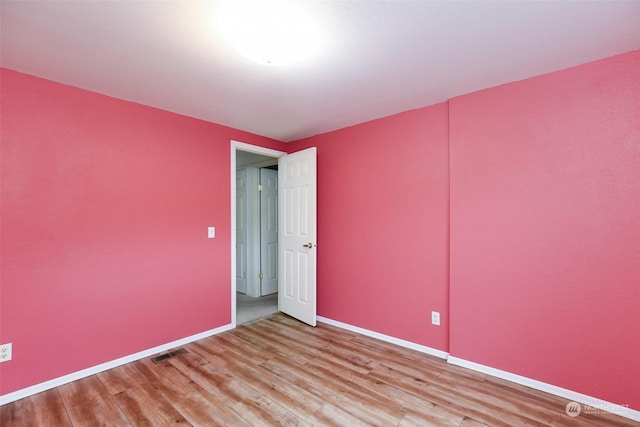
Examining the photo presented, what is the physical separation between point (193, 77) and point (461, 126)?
7.01 ft

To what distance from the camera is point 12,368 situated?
189 cm

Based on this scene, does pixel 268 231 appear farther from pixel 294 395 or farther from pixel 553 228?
pixel 553 228

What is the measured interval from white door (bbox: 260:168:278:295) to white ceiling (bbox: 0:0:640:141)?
80.3 inches

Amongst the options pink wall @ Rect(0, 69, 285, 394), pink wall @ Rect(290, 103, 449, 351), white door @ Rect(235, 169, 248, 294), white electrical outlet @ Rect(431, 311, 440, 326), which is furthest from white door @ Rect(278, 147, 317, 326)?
white electrical outlet @ Rect(431, 311, 440, 326)

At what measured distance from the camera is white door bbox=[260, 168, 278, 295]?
441 centimetres

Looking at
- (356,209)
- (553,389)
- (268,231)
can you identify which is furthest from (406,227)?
(268,231)

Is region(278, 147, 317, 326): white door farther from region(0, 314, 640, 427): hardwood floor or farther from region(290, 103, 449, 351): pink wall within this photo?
region(0, 314, 640, 427): hardwood floor

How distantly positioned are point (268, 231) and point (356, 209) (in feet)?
6.28

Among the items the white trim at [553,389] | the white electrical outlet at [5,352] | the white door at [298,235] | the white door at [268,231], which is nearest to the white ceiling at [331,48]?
the white door at [298,235]

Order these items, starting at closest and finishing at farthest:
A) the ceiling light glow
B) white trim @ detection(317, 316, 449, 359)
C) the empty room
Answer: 1. the ceiling light glow
2. the empty room
3. white trim @ detection(317, 316, 449, 359)

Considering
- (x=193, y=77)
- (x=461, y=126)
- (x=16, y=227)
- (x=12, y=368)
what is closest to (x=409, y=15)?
(x=461, y=126)

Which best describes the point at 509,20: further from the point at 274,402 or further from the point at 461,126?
the point at 274,402

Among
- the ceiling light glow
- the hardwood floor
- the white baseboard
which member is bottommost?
the hardwood floor

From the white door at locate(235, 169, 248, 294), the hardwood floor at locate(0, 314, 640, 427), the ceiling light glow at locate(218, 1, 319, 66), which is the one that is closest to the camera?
the ceiling light glow at locate(218, 1, 319, 66)
